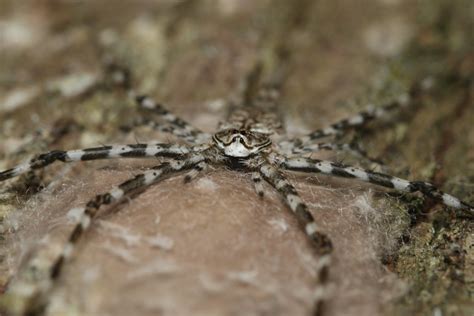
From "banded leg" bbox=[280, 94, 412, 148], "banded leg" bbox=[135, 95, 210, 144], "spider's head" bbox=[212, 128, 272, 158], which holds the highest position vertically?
"banded leg" bbox=[135, 95, 210, 144]

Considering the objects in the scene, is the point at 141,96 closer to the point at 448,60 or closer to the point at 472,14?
the point at 448,60

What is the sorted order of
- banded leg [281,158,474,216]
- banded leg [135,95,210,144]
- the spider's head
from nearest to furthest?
banded leg [281,158,474,216], the spider's head, banded leg [135,95,210,144]

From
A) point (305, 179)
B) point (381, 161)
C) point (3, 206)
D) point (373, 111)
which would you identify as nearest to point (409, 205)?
point (381, 161)

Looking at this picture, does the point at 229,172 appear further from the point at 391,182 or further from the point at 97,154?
the point at 391,182

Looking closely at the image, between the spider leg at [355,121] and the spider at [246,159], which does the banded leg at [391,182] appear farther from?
the spider leg at [355,121]

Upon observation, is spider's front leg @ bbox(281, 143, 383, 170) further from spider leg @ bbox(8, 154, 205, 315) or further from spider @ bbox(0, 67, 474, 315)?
spider leg @ bbox(8, 154, 205, 315)

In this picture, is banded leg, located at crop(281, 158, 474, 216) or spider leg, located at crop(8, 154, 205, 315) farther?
banded leg, located at crop(281, 158, 474, 216)

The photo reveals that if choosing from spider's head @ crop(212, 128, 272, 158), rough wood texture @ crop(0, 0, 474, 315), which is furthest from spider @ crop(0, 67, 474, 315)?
rough wood texture @ crop(0, 0, 474, 315)

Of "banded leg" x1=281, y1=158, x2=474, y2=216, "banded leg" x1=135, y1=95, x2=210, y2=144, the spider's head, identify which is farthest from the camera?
"banded leg" x1=135, y1=95, x2=210, y2=144
